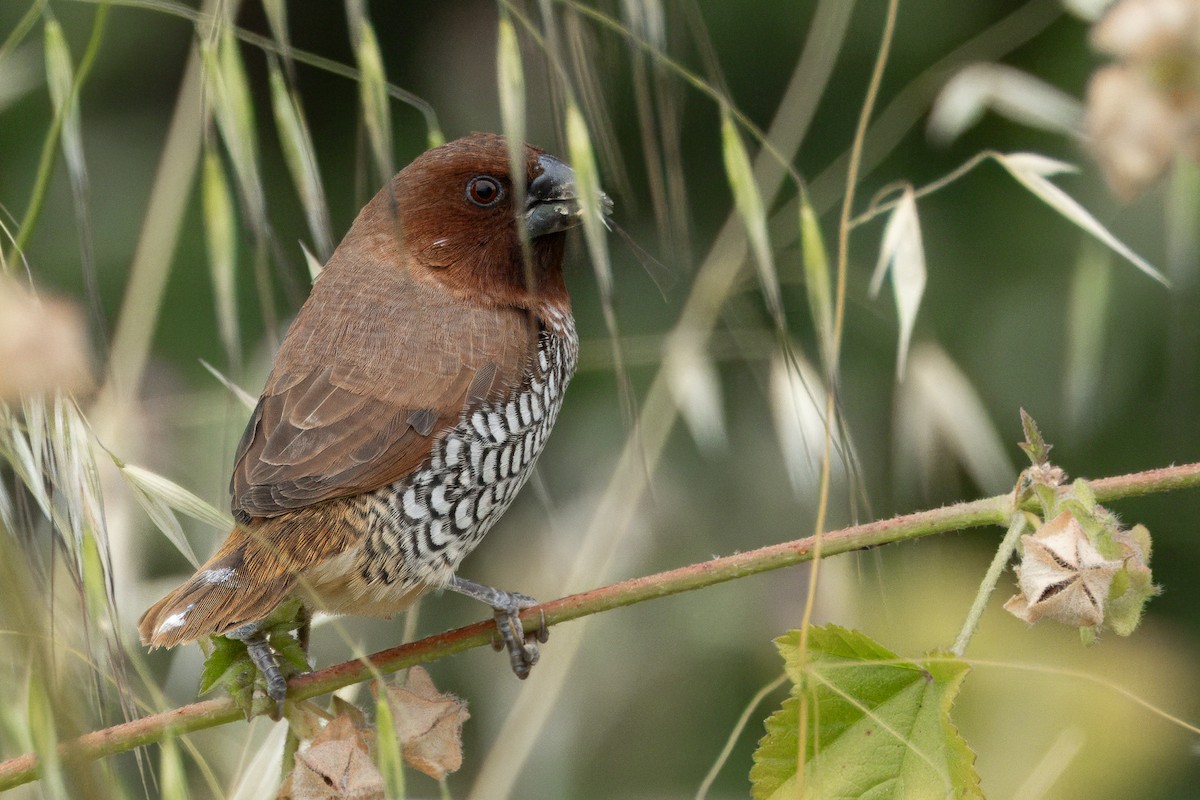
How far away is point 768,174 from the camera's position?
2643mm

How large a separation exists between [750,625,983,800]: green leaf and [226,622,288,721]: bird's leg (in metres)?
0.55

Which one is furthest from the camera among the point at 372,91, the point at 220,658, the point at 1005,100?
the point at 1005,100

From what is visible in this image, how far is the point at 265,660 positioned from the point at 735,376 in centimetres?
181

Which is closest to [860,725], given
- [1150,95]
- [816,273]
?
[816,273]

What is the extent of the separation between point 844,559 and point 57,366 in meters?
1.55

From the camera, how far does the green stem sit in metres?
1.39

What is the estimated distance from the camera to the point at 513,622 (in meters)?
2.12

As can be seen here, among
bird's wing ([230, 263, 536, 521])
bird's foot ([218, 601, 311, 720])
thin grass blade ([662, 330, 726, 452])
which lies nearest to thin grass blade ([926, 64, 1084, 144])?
thin grass blade ([662, 330, 726, 452])

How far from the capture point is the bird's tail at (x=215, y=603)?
177 centimetres

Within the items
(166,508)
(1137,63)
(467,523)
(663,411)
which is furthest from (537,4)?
(663,411)

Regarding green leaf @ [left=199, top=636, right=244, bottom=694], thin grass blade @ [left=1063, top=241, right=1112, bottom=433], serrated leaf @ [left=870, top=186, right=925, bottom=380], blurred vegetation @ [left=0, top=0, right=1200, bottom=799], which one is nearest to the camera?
green leaf @ [left=199, top=636, right=244, bottom=694]

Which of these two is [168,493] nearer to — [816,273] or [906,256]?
[816,273]

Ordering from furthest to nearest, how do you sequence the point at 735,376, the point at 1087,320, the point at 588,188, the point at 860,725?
the point at 735,376, the point at 1087,320, the point at 860,725, the point at 588,188

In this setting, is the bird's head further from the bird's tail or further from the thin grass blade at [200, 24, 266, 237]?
the thin grass blade at [200, 24, 266, 237]
